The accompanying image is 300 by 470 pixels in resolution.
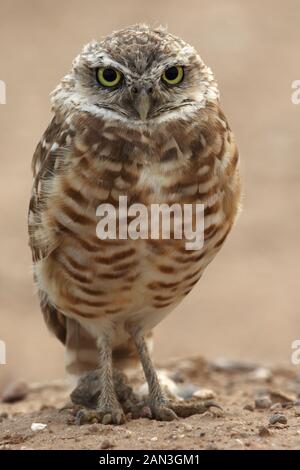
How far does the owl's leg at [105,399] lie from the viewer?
6258 millimetres

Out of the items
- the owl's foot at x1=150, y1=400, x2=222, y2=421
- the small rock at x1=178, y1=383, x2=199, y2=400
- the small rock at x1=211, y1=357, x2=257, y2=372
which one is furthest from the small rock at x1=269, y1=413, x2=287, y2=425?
the small rock at x1=211, y1=357, x2=257, y2=372

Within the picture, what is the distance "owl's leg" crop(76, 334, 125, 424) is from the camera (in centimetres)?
626

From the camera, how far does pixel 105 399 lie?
6.47 meters

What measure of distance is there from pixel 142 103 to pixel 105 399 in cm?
172

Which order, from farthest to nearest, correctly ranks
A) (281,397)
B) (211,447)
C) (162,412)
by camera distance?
1. (281,397)
2. (162,412)
3. (211,447)

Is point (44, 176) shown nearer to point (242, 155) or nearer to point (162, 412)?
point (162, 412)

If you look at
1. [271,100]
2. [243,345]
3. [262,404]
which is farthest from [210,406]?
[271,100]

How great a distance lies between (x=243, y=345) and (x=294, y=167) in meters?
4.25

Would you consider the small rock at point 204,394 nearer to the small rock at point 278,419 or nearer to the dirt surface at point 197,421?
the dirt surface at point 197,421

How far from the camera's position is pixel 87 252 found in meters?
6.08

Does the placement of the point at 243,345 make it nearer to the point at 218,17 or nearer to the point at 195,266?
the point at 195,266

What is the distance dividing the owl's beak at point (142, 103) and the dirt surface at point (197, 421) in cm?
167

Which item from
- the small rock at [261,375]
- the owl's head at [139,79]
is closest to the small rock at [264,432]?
the owl's head at [139,79]
